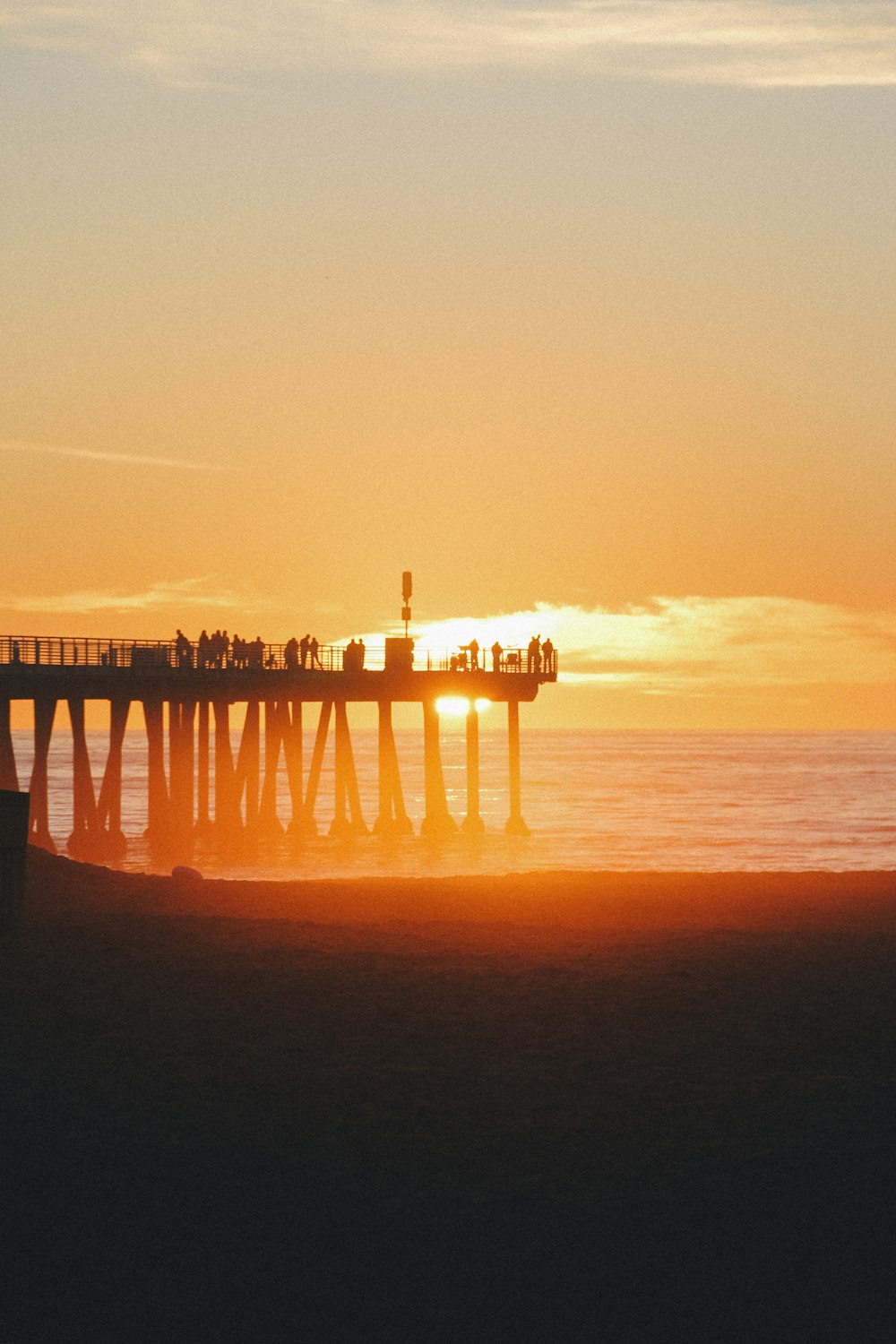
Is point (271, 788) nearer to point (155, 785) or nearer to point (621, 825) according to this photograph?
point (155, 785)

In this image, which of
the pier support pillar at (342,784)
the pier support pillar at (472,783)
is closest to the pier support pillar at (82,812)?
the pier support pillar at (342,784)

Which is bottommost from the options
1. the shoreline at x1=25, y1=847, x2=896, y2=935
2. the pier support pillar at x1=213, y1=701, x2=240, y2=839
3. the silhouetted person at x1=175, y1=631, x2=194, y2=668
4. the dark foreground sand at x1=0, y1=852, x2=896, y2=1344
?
the dark foreground sand at x1=0, y1=852, x2=896, y2=1344

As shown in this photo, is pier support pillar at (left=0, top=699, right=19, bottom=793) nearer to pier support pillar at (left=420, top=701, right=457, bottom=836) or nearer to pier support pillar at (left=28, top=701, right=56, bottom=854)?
pier support pillar at (left=28, top=701, right=56, bottom=854)

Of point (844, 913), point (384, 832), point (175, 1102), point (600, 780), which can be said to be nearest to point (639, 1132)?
point (175, 1102)

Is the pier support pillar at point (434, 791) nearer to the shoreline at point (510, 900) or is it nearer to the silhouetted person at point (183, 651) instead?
the silhouetted person at point (183, 651)

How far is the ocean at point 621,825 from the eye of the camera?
41.1 metres

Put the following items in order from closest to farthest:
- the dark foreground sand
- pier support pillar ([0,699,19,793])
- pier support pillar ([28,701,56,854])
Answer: the dark foreground sand < pier support pillar ([0,699,19,793]) < pier support pillar ([28,701,56,854])

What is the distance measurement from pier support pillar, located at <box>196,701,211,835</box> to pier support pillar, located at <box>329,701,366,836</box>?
394 centimetres

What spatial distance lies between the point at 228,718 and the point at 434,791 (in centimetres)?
680

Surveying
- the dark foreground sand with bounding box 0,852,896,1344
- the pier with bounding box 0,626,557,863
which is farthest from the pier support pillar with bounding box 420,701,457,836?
the dark foreground sand with bounding box 0,852,896,1344

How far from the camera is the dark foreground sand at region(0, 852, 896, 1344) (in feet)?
24.3

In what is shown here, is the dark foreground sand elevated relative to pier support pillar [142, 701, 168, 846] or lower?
lower

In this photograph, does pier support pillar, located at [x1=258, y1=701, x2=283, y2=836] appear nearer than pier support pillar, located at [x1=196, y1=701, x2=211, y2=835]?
No

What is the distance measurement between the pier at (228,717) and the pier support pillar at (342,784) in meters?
0.07
